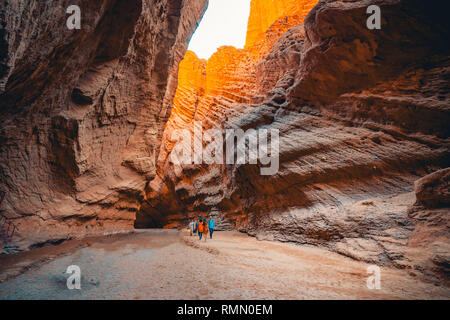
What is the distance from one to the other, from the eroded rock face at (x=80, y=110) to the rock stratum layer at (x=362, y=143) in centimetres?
767

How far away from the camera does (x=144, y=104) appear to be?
52.9 feet

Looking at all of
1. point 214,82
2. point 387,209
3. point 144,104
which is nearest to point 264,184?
point 387,209

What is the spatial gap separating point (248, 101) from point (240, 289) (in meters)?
21.7

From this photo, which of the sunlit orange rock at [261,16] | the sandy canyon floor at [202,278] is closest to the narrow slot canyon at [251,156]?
the sandy canyon floor at [202,278]

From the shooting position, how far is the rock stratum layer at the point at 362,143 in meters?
7.05

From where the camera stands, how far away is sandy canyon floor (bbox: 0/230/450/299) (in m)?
4.15

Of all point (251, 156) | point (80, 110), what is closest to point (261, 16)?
point (251, 156)

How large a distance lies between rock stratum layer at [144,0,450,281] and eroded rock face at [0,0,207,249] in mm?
7670

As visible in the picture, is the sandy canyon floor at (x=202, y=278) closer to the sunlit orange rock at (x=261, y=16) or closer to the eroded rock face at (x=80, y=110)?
the eroded rock face at (x=80, y=110)

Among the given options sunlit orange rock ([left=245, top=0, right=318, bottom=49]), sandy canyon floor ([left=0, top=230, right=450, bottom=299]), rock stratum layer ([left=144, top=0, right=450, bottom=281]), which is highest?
sunlit orange rock ([left=245, top=0, right=318, bottom=49])

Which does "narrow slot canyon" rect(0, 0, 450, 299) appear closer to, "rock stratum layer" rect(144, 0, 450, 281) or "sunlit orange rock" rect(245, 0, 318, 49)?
"rock stratum layer" rect(144, 0, 450, 281)

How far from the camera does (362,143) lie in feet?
34.9

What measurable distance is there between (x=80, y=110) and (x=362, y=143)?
46.2 ft

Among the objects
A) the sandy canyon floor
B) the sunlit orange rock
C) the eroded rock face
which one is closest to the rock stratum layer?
the sandy canyon floor
